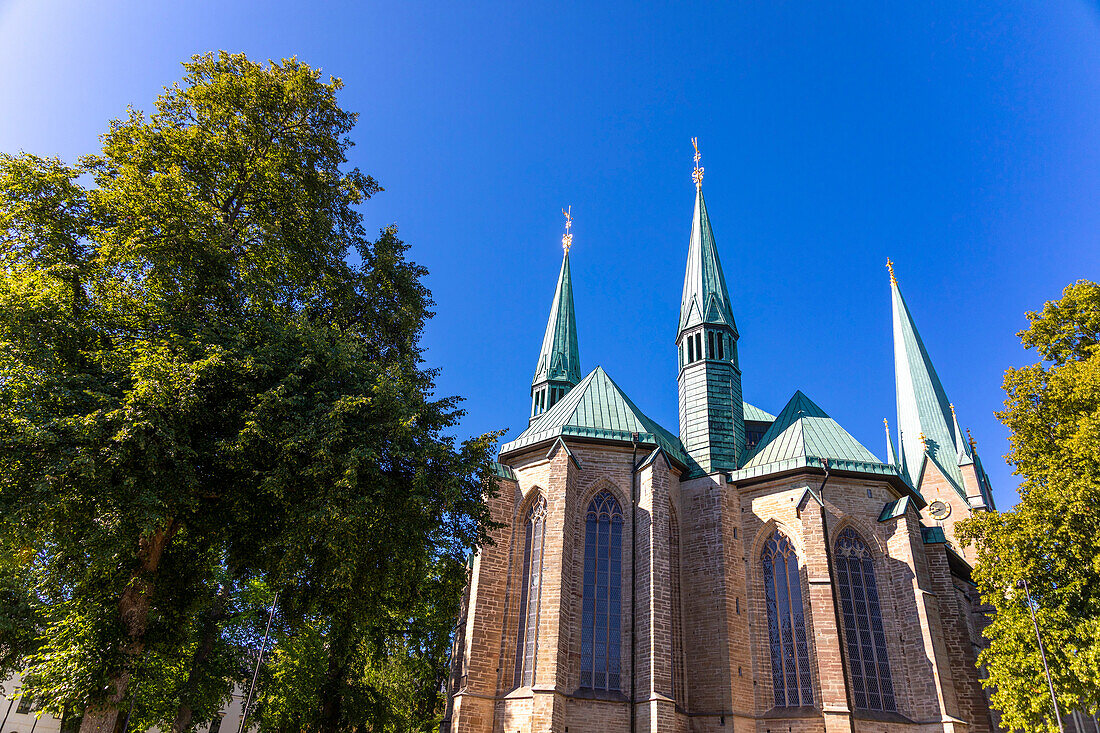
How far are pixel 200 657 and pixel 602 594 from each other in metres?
10.7

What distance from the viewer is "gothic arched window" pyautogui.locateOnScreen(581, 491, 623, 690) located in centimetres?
1816

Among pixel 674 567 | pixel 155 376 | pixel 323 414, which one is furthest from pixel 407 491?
pixel 674 567

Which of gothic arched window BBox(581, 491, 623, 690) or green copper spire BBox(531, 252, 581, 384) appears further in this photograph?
green copper spire BBox(531, 252, 581, 384)

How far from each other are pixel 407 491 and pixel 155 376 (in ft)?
15.8

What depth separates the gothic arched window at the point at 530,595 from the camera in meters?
18.1

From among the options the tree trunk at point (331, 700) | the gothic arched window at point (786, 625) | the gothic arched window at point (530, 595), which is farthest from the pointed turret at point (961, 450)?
the tree trunk at point (331, 700)

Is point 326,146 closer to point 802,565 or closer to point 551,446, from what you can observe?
point 551,446

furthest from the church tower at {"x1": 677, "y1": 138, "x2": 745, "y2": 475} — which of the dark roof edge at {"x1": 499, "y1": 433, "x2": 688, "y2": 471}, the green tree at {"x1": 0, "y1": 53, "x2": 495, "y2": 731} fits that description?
the green tree at {"x1": 0, "y1": 53, "x2": 495, "y2": 731}

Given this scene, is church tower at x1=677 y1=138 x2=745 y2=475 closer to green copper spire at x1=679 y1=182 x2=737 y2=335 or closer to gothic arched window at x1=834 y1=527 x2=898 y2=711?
green copper spire at x1=679 y1=182 x2=737 y2=335

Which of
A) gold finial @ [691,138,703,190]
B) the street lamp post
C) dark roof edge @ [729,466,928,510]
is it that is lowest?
the street lamp post

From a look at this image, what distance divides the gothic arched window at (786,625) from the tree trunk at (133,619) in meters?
16.1

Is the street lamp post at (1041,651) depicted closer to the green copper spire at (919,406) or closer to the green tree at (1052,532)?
the green tree at (1052,532)

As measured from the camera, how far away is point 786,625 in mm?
19609

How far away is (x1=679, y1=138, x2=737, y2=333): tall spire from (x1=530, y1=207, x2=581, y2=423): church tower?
840 cm
